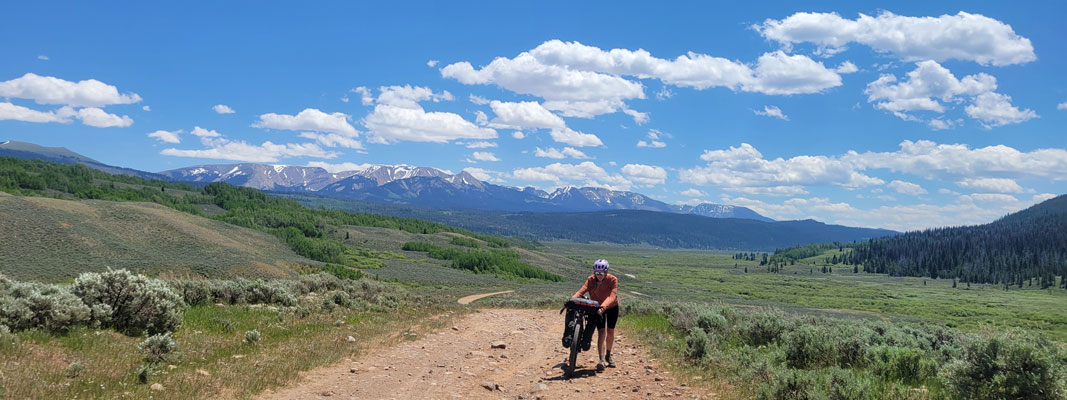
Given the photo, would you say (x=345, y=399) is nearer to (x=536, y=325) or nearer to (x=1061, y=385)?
(x=1061, y=385)

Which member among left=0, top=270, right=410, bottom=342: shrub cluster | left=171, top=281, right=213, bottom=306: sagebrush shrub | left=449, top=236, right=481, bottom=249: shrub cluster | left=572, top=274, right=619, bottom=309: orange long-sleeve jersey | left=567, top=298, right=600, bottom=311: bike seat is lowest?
left=449, top=236, right=481, bottom=249: shrub cluster

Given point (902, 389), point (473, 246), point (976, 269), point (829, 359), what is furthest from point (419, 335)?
point (976, 269)

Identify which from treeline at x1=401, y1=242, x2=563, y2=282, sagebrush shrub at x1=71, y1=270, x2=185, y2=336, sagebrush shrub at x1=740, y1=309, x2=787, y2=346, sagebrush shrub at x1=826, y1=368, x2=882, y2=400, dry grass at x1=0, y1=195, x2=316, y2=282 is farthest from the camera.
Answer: treeline at x1=401, y1=242, x2=563, y2=282

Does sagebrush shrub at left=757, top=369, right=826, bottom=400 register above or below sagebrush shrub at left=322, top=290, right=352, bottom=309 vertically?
above

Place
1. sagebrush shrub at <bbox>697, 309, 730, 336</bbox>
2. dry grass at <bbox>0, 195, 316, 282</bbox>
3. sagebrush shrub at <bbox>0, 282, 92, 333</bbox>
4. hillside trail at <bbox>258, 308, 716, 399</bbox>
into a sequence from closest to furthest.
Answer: hillside trail at <bbox>258, 308, 716, 399</bbox> → sagebrush shrub at <bbox>0, 282, 92, 333</bbox> → sagebrush shrub at <bbox>697, 309, 730, 336</bbox> → dry grass at <bbox>0, 195, 316, 282</bbox>

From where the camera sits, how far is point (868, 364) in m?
11.3

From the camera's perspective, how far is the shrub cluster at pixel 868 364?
7.42 m

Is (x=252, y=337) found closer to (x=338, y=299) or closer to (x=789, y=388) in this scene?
(x=338, y=299)

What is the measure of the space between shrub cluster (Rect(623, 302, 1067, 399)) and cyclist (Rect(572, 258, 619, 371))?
1905 mm

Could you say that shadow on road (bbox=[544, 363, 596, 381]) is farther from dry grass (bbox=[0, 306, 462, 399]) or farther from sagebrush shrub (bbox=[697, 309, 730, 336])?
sagebrush shrub (bbox=[697, 309, 730, 336])

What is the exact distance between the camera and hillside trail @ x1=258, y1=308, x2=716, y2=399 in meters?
9.73

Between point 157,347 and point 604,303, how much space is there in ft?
28.6

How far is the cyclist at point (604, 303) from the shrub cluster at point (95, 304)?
31.1 ft

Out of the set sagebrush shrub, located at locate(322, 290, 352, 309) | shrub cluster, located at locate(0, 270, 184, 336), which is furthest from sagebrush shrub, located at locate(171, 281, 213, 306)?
shrub cluster, located at locate(0, 270, 184, 336)
